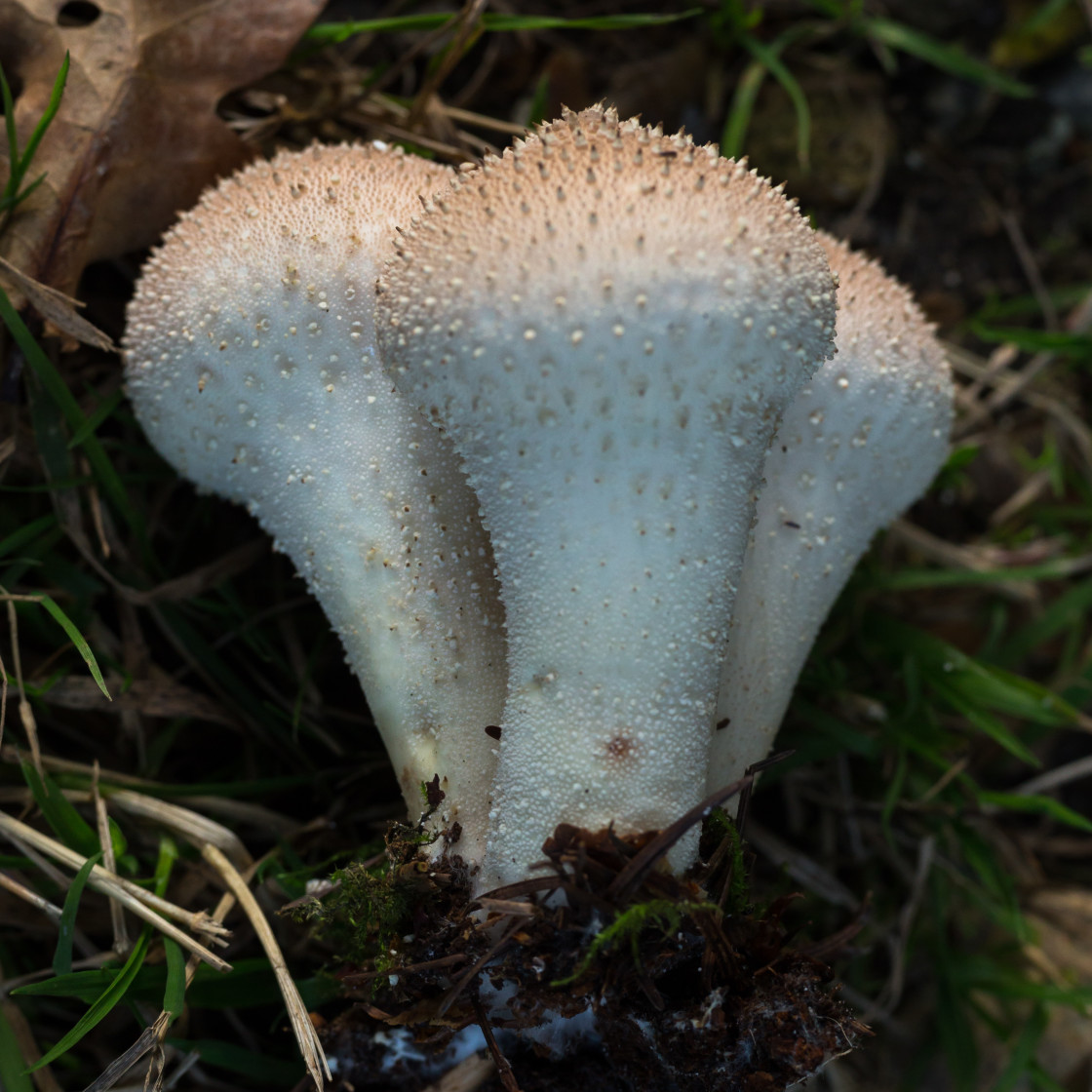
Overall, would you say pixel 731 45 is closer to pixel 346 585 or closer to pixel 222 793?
pixel 346 585

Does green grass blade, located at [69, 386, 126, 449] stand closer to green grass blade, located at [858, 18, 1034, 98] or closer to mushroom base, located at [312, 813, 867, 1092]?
mushroom base, located at [312, 813, 867, 1092]

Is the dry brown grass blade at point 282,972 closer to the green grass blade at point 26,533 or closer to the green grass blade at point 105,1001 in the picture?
the green grass blade at point 105,1001

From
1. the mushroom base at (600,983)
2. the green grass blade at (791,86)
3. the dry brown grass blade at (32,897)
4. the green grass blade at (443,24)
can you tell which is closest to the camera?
the mushroom base at (600,983)

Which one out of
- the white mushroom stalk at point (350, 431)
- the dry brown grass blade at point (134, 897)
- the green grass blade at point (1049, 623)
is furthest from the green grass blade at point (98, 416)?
the green grass blade at point (1049, 623)

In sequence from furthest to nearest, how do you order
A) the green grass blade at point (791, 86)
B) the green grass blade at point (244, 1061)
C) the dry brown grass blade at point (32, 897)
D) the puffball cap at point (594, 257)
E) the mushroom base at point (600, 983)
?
1. the green grass blade at point (791, 86)
2. the green grass blade at point (244, 1061)
3. the dry brown grass blade at point (32, 897)
4. the mushroom base at point (600, 983)
5. the puffball cap at point (594, 257)

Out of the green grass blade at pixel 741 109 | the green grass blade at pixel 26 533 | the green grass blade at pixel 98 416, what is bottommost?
the green grass blade at pixel 26 533

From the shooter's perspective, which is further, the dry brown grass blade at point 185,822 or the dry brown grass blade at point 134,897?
the dry brown grass blade at point 185,822

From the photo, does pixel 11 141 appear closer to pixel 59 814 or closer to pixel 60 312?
pixel 60 312

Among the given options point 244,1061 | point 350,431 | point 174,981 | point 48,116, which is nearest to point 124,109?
point 48,116
